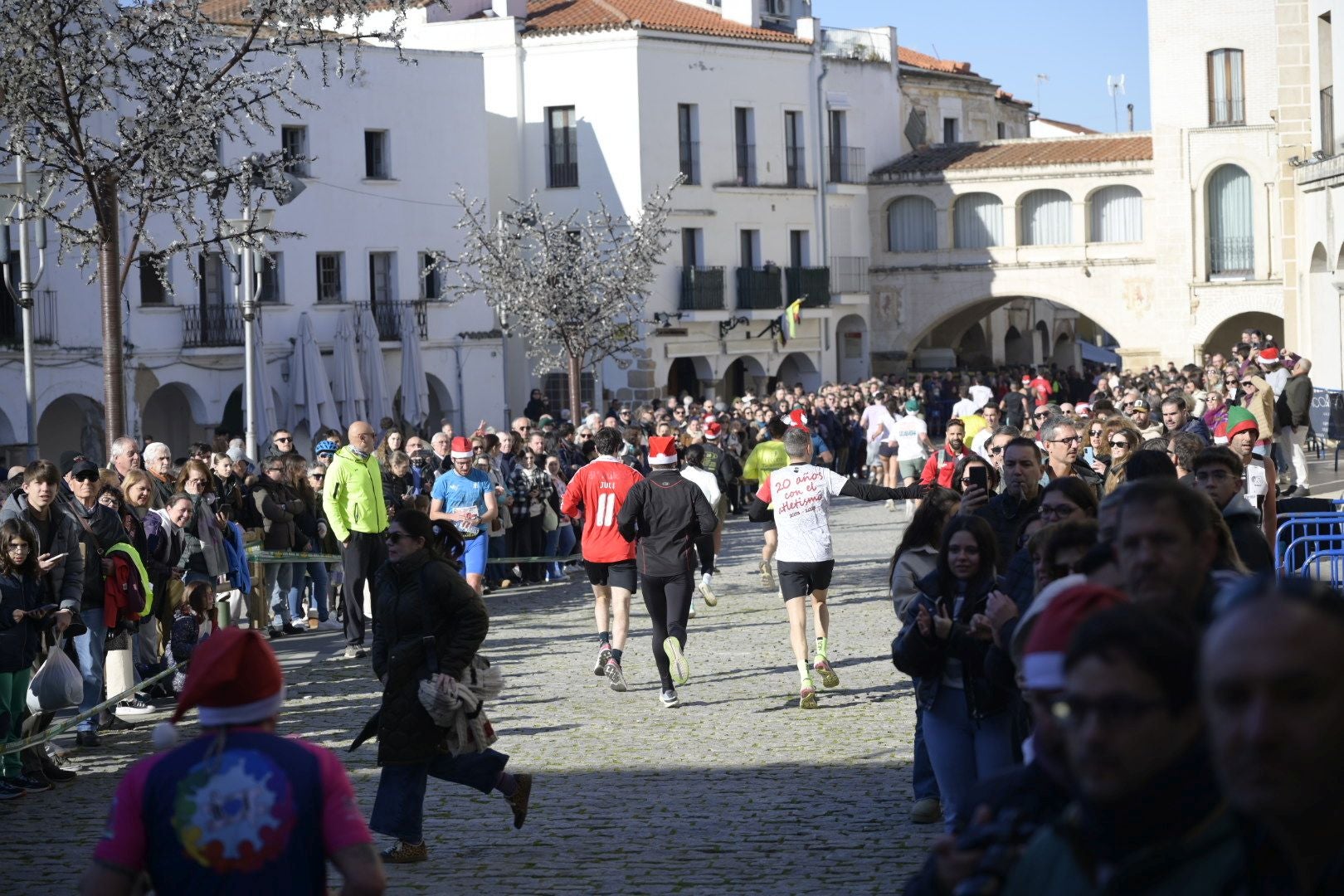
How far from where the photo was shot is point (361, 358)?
4209 centimetres

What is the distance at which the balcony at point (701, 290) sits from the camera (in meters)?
50.4

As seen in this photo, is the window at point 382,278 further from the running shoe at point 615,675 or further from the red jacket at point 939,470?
the running shoe at point 615,675

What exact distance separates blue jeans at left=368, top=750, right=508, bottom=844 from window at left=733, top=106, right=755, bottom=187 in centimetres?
4350

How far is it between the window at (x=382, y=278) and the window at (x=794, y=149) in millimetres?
13526

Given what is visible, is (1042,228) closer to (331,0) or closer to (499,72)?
(499,72)

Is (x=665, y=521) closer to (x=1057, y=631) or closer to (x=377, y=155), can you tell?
(x=1057, y=631)

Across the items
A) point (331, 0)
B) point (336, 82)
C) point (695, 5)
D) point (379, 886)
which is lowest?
point (379, 886)

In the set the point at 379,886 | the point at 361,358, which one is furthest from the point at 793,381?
the point at 379,886

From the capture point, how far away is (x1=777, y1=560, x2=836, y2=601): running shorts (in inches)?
514

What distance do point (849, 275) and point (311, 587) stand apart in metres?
39.4

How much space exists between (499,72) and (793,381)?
40.3ft

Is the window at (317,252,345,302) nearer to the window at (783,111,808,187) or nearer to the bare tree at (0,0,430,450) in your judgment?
the window at (783,111,808,187)

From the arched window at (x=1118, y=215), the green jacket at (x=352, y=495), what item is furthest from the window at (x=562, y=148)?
the green jacket at (x=352, y=495)

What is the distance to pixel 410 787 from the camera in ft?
29.3
